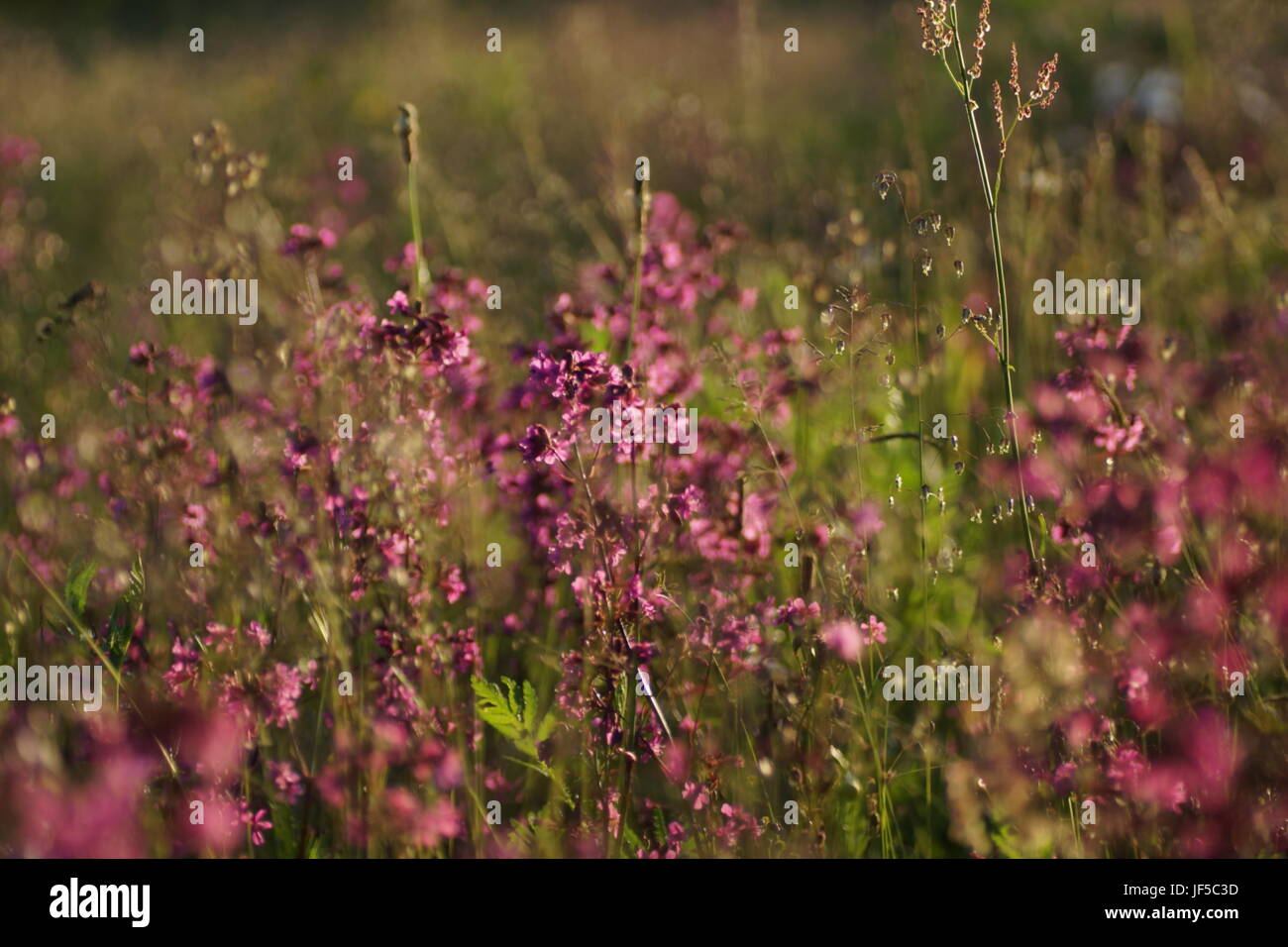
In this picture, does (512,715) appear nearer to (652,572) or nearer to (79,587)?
(652,572)

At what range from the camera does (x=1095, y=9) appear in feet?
29.1

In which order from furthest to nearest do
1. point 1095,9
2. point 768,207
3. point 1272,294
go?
1. point 1095,9
2. point 768,207
3. point 1272,294

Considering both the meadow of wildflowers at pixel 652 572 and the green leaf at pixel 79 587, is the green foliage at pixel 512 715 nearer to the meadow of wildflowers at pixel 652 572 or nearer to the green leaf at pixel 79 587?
the meadow of wildflowers at pixel 652 572

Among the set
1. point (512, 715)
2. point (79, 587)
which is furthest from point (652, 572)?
point (79, 587)

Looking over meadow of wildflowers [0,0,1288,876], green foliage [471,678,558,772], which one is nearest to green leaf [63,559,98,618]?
meadow of wildflowers [0,0,1288,876]

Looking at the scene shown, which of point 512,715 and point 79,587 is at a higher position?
point 79,587

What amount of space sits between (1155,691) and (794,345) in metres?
1.13

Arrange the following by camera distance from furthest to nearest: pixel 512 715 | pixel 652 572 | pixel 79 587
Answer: pixel 652 572 < pixel 79 587 < pixel 512 715

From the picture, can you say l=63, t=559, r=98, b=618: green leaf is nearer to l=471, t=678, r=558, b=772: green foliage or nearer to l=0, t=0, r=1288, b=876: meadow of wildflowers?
l=0, t=0, r=1288, b=876: meadow of wildflowers

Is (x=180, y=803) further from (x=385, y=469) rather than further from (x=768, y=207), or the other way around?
(x=768, y=207)

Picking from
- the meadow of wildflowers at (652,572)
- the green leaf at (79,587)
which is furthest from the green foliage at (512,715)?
the green leaf at (79,587)

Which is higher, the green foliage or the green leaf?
the green leaf
